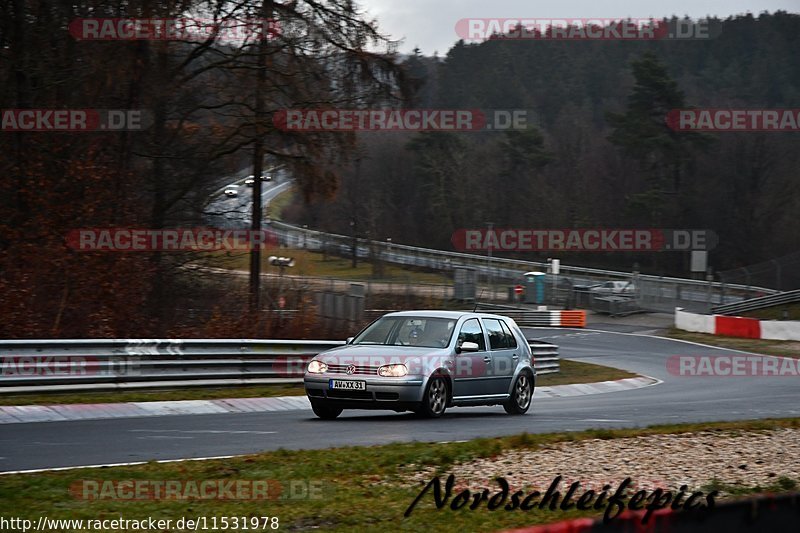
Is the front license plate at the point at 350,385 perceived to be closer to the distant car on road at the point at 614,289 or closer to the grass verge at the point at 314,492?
the grass verge at the point at 314,492

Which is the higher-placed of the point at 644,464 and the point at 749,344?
the point at 749,344

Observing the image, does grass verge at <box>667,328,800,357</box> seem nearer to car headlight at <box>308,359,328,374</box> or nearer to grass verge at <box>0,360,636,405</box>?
grass verge at <box>0,360,636,405</box>

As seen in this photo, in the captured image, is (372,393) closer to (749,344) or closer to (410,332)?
(410,332)

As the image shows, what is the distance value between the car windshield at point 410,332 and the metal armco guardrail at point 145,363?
4.74 metres

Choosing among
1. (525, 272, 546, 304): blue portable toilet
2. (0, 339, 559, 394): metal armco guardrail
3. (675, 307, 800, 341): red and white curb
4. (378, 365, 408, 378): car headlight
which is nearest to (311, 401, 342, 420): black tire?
(378, 365, 408, 378): car headlight

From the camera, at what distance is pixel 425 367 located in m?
13.5

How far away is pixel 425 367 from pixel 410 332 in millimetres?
1008

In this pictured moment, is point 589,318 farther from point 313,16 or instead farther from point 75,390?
point 75,390

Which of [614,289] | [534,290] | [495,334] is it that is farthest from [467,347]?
[614,289]

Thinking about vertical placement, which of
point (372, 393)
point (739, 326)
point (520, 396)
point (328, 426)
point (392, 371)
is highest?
point (739, 326)

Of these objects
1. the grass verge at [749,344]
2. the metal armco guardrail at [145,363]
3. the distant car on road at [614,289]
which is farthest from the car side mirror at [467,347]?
the distant car on road at [614,289]

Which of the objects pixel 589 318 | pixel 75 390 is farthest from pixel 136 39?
pixel 589 318

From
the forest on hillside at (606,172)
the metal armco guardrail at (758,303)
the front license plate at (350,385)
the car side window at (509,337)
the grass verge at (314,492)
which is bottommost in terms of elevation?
the grass verge at (314,492)

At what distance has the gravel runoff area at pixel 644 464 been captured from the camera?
8203 mm
